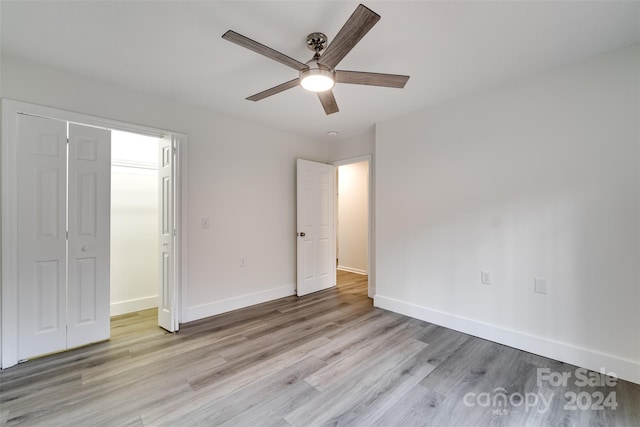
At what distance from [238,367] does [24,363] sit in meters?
1.77

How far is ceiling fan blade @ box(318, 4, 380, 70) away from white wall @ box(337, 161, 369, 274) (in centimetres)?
392

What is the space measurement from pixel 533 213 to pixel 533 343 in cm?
115

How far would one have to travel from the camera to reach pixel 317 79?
1.85 meters

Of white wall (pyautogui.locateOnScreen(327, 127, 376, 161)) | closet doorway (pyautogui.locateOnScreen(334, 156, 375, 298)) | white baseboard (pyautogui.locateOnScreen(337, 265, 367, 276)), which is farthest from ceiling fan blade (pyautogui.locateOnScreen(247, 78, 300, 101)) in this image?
white baseboard (pyautogui.locateOnScreen(337, 265, 367, 276))

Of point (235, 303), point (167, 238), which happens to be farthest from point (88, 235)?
point (235, 303)

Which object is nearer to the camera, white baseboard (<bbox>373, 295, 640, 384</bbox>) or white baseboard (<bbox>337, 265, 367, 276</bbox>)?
white baseboard (<bbox>373, 295, 640, 384</bbox>)

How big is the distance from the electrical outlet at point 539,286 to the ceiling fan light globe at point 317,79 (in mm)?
2431

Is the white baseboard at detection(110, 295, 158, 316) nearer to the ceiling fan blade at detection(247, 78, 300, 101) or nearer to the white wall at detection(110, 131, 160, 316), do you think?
the white wall at detection(110, 131, 160, 316)

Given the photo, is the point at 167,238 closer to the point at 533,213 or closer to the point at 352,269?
the point at 533,213

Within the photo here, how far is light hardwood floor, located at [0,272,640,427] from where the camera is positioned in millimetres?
1664

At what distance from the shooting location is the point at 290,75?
95.1 inches

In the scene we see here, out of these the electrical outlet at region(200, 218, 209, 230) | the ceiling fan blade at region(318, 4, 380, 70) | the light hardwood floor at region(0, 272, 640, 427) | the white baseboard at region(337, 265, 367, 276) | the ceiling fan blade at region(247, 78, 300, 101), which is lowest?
the light hardwood floor at region(0, 272, 640, 427)

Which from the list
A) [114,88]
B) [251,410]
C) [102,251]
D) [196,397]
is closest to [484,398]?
[251,410]

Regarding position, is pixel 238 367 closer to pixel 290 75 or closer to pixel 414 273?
pixel 414 273
